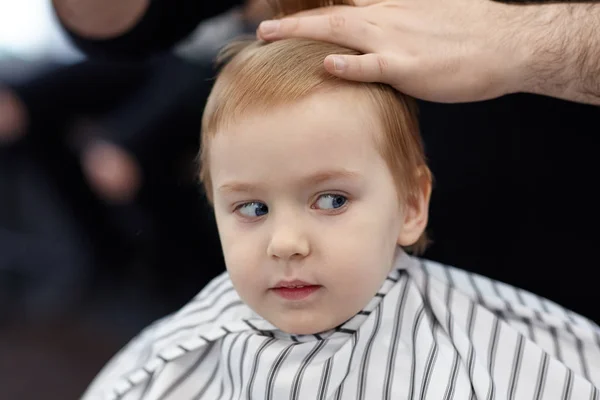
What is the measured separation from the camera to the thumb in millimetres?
858

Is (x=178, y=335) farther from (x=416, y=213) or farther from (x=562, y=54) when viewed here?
(x=562, y=54)

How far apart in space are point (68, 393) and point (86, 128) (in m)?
0.70

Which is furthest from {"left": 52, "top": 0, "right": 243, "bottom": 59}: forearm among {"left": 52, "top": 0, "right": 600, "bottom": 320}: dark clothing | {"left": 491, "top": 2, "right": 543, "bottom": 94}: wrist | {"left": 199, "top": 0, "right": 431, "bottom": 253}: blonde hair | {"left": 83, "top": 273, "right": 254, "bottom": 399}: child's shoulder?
{"left": 491, "top": 2, "right": 543, "bottom": 94}: wrist

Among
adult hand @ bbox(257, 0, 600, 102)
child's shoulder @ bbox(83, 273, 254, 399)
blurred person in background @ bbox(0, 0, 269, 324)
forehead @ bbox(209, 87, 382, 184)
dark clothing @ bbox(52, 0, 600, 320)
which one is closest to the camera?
forehead @ bbox(209, 87, 382, 184)

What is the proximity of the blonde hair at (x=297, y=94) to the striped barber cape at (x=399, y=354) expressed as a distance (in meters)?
0.17

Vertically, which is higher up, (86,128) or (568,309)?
(86,128)

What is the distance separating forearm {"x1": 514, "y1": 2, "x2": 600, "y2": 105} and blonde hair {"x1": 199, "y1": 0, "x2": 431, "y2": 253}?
0.65ft

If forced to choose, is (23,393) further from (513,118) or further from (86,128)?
(513,118)

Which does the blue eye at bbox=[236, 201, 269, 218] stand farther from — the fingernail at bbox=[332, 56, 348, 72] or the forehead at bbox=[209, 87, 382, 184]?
the fingernail at bbox=[332, 56, 348, 72]

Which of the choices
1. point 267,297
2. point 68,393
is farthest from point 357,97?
point 68,393

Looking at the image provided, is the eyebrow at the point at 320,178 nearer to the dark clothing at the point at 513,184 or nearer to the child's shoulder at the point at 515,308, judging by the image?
the child's shoulder at the point at 515,308

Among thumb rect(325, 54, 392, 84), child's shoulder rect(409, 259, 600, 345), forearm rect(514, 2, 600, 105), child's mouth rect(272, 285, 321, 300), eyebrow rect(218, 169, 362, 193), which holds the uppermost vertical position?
thumb rect(325, 54, 392, 84)

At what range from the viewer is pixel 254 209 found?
89 centimetres

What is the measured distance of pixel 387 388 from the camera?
888 mm
